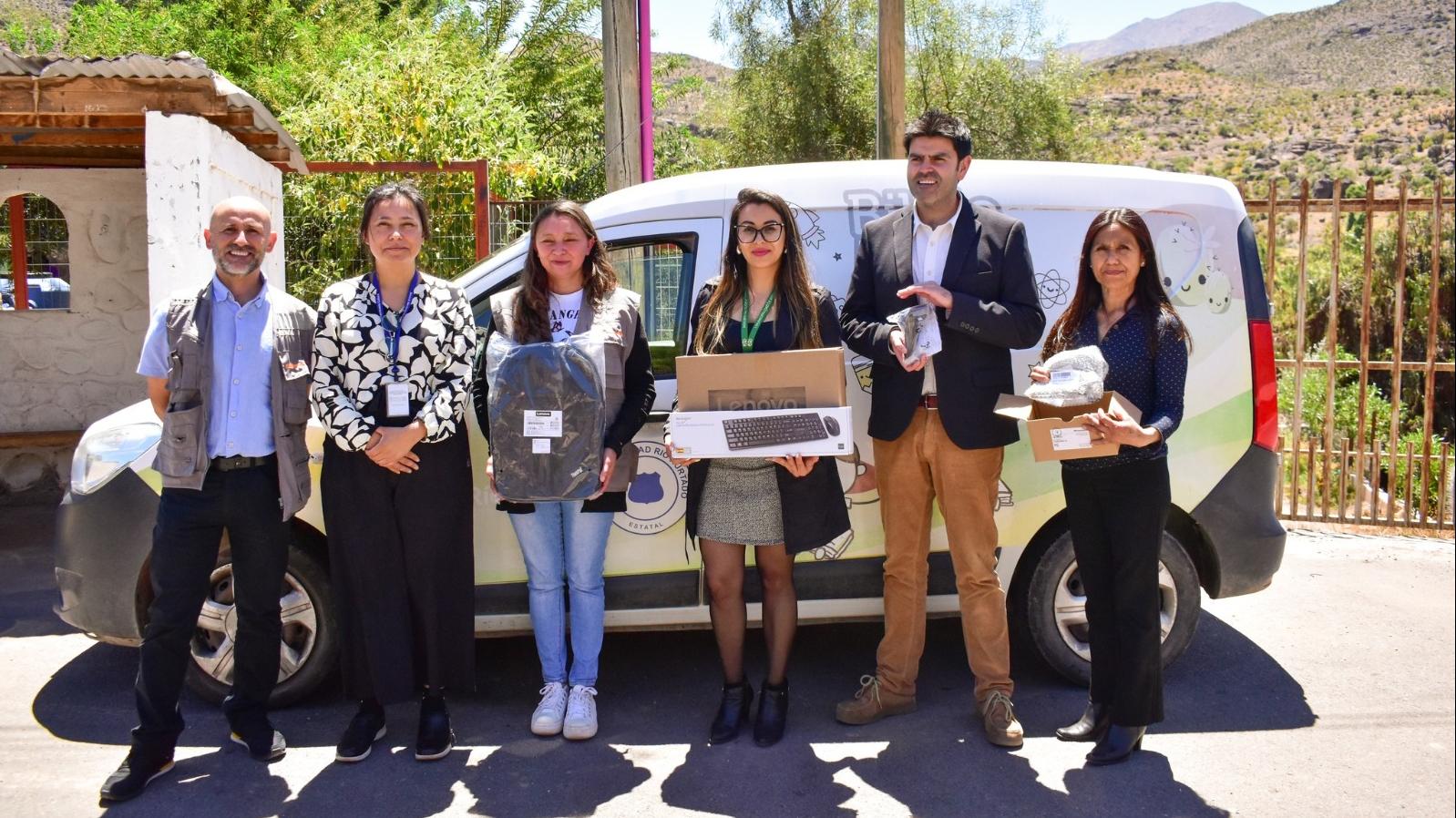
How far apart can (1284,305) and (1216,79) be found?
2944 cm

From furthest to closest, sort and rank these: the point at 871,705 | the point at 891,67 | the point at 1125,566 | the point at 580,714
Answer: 1. the point at 891,67
2. the point at 871,705
3. the point at 580,714
4. the point at 1125,566

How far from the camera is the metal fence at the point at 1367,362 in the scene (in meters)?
7.35

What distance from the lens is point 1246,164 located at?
106 ft

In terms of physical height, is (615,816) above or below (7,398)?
below

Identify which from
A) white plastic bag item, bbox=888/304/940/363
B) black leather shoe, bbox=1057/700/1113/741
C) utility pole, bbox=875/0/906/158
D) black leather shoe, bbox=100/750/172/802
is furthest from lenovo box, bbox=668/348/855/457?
utility pole, bbox=875/0/906/158

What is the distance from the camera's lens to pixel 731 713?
4137 mm

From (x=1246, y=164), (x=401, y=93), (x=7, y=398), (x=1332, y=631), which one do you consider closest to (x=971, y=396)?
(x=1332, y=631)

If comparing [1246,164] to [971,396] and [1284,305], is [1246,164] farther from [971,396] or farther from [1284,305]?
[971,396]

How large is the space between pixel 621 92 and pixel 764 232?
11.9 ft

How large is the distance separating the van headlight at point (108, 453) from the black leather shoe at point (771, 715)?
2.51 meters

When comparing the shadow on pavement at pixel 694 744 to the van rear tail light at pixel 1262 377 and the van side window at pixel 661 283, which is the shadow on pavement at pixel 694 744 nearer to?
the van rear tail light at pixel 1262 377

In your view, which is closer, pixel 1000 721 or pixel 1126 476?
pixel 1126 476

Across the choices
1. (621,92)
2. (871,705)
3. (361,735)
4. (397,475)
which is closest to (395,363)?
(397,475)

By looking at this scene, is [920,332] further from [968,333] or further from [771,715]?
[771,715]
